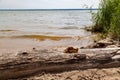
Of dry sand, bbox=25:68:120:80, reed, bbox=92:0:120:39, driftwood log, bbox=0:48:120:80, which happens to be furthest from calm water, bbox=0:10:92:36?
dry sand, bbox=25:68:120:80

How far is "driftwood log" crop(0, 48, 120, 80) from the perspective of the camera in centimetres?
379

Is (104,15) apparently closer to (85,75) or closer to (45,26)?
(85,75)

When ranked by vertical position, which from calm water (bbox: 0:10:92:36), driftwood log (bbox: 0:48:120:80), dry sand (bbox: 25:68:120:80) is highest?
driftwood log (bbox: 0:48:120:80)

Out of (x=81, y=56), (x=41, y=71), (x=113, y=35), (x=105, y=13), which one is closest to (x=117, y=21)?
(x=113, y=35)

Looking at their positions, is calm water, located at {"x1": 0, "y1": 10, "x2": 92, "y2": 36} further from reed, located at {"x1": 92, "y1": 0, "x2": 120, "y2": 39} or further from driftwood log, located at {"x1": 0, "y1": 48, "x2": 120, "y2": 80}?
driftwood log, located at {"x1": 0, "y1": 48, "x2": 120, "y2": 80}

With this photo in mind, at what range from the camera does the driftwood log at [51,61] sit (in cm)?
379

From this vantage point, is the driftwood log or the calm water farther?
the calm water

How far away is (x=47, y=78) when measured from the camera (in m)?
3.79

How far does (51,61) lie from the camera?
402cm

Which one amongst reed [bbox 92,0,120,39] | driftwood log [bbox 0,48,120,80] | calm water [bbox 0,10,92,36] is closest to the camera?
driftwood log [bbox 0,48,120,80]

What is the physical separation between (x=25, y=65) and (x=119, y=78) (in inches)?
66.6

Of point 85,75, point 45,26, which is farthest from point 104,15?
point 45,26

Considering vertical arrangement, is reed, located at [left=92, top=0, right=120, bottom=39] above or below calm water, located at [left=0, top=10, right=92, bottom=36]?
above

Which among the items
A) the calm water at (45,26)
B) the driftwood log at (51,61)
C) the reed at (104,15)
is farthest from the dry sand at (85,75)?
the calm water at (45,26)
